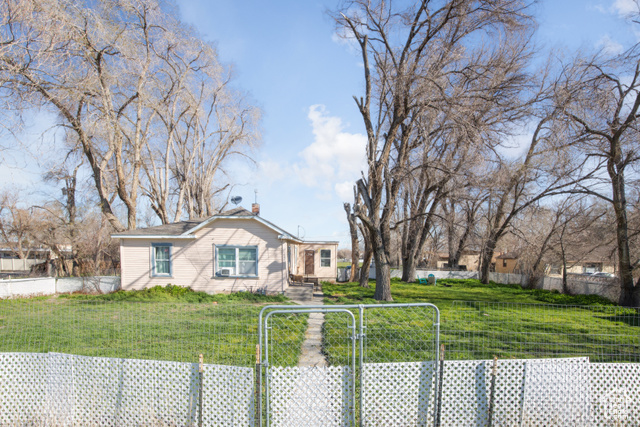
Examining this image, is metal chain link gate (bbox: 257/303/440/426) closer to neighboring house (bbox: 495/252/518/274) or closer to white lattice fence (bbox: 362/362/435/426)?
white lattice fence (bbox: 362/362/435/426)

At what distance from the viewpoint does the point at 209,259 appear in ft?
53.3

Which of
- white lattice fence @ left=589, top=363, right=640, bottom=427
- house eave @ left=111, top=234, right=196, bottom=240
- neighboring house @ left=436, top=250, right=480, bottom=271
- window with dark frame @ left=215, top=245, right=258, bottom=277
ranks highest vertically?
house eave @ left=111, top=234, right=196, bottom=240

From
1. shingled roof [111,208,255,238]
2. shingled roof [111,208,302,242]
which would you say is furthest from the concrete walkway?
shingled roof [111,208,255,238]

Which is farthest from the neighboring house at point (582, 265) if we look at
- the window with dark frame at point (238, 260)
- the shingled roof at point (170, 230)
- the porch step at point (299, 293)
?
the shingled roof at point (170, 230)

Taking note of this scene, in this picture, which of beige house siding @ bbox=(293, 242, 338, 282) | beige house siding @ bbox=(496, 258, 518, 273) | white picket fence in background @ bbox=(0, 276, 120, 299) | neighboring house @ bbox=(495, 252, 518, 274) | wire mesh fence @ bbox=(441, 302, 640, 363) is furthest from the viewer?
beige house siding @ bbox=(496, 258, 518, 273)

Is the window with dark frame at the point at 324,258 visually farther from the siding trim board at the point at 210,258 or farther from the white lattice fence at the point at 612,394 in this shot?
the white lattice fence at the point at 612,394

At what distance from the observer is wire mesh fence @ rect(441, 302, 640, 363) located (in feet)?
23.4

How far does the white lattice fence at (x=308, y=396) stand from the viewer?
3939 millimetres

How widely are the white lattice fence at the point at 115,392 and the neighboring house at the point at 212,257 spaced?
38.2 feet

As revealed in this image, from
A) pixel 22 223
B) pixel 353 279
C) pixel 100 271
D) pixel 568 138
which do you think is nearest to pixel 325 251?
pixel 353 279

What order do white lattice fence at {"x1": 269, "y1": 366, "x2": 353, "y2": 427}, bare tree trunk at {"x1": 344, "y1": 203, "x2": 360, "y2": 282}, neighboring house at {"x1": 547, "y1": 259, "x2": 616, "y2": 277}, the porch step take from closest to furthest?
white lattice fence at {"x1": 269, "y1": 366, "x2": 353, "y2": 427} → the porch step → neighboring house at {"x1": 547, "y1": 259, "x2": 616, "y2": 277} → bare tree trunk at {"x1": 344, "y1": 203, "x2": 360, "y2": 282}

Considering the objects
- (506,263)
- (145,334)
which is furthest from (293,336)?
(506,263)

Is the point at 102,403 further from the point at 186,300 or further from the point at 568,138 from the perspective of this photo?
the point at 568,138

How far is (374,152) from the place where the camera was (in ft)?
51.2
